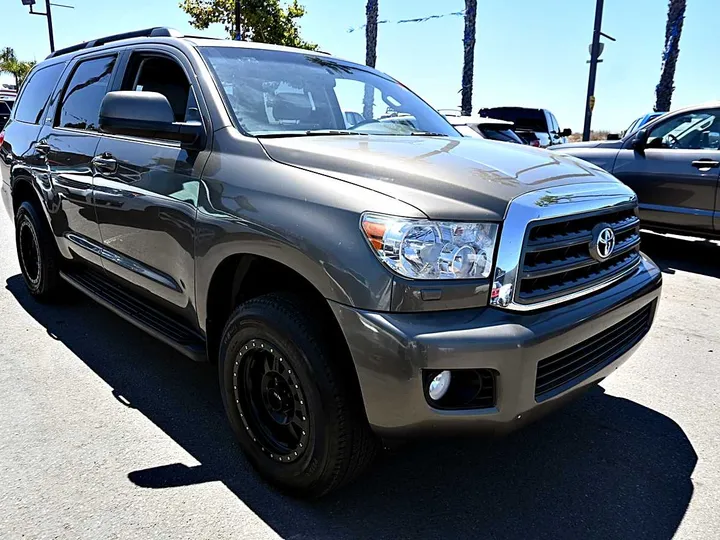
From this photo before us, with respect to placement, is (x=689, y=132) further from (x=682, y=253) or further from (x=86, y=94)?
(x=86, y=94)

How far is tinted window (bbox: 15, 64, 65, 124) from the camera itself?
14.8 feet

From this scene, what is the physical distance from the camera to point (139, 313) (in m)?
3.36

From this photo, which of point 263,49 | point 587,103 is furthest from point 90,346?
point 587,103

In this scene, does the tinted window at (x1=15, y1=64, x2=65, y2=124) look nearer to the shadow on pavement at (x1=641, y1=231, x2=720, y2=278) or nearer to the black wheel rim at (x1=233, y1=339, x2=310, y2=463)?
the black wheel rim at (x1=233, y1=339, x2=310, y2=463)

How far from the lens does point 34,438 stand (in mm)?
2818

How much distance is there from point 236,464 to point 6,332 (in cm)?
251

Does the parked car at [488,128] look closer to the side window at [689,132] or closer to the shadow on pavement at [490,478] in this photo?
the side window at [689,132]

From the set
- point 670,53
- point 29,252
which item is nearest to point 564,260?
point 29,252

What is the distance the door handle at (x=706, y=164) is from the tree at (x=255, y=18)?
52.9ft

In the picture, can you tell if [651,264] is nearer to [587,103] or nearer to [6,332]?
[6,332]

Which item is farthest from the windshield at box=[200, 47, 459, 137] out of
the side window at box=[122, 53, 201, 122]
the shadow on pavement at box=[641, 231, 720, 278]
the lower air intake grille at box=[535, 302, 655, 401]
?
the shadow on pavement at box=[641, 231, 720, 278]

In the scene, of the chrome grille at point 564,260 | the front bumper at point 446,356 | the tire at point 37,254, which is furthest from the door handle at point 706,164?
the tire at point 37,254

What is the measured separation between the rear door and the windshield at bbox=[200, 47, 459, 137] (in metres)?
1.13

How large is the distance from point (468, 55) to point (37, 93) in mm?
15649
